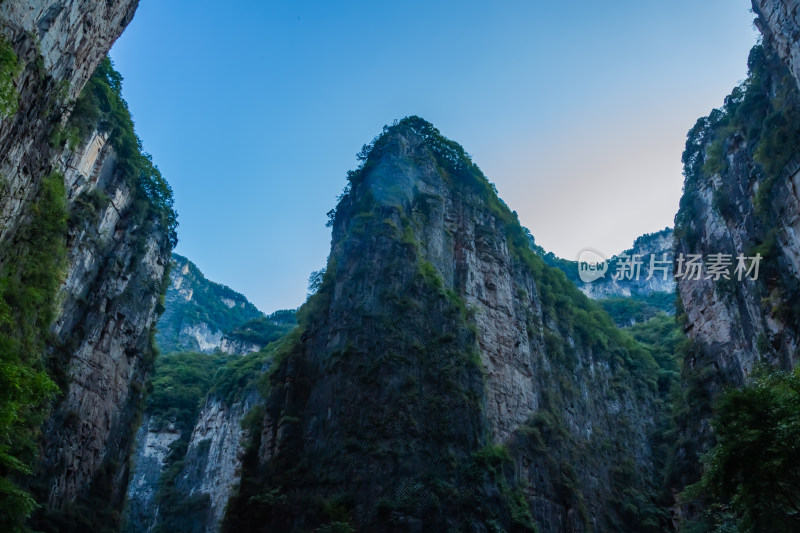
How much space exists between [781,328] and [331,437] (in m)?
15.8

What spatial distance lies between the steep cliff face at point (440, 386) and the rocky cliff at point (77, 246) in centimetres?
670

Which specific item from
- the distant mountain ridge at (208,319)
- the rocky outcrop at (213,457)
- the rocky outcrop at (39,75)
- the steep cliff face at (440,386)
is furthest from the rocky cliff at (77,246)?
the distant mountain ridge at (208,319)

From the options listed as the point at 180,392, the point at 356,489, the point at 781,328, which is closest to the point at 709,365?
the point at 781,328

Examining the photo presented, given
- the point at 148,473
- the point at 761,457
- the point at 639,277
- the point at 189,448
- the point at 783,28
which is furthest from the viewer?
the point at 639,277

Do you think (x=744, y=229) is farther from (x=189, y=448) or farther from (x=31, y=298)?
(x=189, y=448)

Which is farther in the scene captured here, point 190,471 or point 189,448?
point 189,448

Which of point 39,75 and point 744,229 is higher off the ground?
point 744,229

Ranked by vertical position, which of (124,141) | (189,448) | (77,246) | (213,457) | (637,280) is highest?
(637,280)

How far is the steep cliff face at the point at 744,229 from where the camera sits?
18.6m

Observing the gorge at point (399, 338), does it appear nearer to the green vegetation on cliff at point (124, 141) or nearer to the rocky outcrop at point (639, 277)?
the green vegetation on cliff at point (124, 141)

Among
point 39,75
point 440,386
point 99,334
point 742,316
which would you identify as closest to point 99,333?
point 99,334

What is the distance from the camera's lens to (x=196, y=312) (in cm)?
8875

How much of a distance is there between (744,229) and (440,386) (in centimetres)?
1375

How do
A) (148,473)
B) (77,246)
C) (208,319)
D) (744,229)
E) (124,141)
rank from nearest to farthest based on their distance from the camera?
(744,229)
(77,246)
(124,141)
(148,473)
(208,319)
